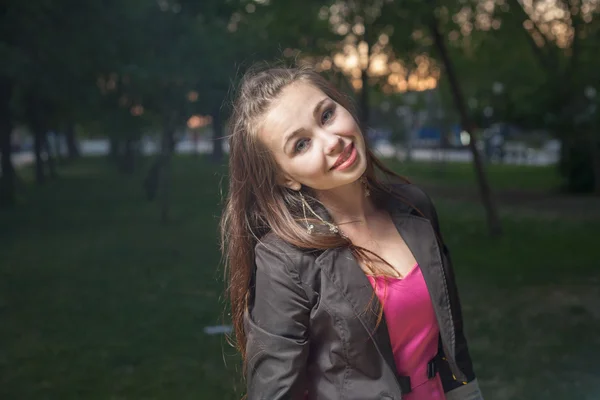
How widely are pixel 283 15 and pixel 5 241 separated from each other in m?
3.99

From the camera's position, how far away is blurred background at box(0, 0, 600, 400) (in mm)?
4582

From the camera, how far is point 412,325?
151 cm

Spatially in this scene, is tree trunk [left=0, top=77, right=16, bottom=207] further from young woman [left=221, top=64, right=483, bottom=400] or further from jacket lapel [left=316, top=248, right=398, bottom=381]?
jacket lapel [left=316, top=248, right=398, bottom=381]

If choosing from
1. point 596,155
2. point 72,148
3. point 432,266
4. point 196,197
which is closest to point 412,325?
point 432,266

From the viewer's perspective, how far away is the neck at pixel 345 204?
1.60m

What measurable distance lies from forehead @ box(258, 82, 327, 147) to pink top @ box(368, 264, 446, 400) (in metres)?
0.35

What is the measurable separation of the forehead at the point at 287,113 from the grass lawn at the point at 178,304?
38.9 inches

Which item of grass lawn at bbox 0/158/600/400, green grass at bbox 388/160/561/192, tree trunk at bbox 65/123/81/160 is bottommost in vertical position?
green grass at bbox 388/160/561/192

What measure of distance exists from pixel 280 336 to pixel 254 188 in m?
0.35

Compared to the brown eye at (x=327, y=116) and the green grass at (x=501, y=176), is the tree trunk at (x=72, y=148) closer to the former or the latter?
the green grass at (x=501, y=176)

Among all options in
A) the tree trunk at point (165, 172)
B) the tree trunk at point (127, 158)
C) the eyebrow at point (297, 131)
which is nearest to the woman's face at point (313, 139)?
the eyebrow at point (297, 131)

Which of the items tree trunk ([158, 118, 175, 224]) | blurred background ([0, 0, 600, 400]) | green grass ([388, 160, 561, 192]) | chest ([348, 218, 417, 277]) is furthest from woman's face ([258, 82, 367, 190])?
green grass ([388, 160, 561, 192])

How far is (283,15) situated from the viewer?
802cm

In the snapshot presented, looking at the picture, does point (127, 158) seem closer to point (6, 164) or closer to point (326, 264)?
point (6, 164)
